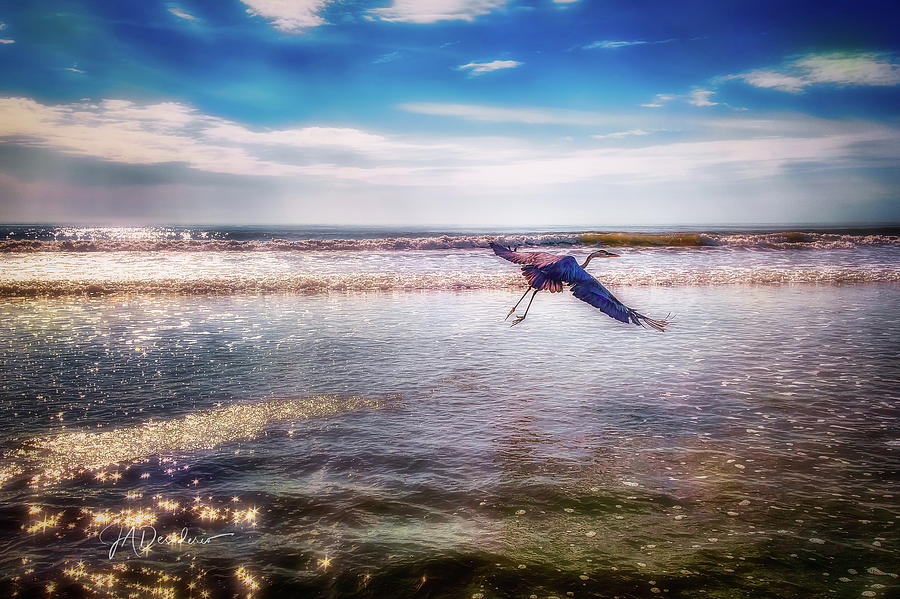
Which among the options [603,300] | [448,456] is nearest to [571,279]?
[603,300]

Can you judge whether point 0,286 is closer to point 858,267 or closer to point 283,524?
point 283,524

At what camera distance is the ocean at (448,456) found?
338 cm

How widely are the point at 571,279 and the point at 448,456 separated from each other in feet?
6.69

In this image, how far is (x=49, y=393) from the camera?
6.46 m

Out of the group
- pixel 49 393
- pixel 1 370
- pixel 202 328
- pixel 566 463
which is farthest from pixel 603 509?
pixel 202 328

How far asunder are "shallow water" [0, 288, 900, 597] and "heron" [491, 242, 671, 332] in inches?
46.5

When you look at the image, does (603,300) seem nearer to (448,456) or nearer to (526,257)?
(526,257)

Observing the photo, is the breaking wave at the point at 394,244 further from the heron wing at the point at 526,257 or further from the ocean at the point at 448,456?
the heron wing at the point at 526,257

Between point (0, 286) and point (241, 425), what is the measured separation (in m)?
13.6

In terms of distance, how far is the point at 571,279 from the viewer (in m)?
5.48
